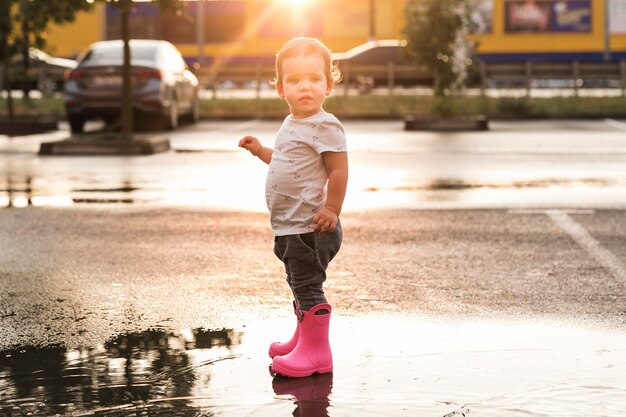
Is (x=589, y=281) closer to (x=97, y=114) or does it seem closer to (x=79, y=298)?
(x=79, y=298)

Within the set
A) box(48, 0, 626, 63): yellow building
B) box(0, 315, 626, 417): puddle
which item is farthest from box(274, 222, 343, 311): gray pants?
box(48, 0, 626, 63): yellow building

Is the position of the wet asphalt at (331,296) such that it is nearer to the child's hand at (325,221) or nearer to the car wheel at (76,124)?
the child's hand at (325,221)

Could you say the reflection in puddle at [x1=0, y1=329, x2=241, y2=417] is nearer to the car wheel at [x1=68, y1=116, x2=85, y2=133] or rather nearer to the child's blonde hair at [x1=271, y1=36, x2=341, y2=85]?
the child's blonde hair at [x1=271, y1=36, x2=341, y2=85]

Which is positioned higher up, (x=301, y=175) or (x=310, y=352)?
(x=301, y=175)

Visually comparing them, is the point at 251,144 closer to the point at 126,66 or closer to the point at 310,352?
the point at 310,352

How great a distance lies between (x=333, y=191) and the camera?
4.77 meters

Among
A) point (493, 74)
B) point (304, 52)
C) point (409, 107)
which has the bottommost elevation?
point (409, 107)

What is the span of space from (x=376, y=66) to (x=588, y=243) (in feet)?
105

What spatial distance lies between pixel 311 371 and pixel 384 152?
12.6 metres

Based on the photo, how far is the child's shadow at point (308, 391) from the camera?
418 centimetres

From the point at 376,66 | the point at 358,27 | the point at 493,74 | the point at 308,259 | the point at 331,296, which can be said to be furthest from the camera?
the point at 358,27

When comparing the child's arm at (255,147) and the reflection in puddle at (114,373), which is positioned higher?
the child's arm at (255,147)

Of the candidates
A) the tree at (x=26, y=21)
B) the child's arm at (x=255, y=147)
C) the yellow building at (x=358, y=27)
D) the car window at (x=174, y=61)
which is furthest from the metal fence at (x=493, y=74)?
the child's arm at (x=255, y=147)

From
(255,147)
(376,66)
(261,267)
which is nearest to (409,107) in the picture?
(376,66)
